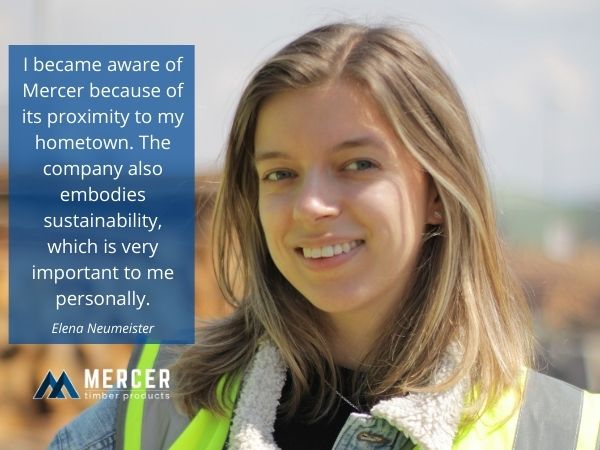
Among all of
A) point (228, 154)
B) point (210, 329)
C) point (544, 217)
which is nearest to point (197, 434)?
point (210, 329)

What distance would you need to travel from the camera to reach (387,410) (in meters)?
1.20

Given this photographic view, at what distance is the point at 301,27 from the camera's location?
5.69ft

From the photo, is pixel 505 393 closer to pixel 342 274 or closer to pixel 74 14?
pixel 342 274

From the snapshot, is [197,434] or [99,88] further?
[99,88]

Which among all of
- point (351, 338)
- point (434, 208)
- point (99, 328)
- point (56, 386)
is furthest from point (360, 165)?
point (56, 386)

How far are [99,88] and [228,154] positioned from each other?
0.50m

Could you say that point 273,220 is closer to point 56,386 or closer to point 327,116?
point 327,116

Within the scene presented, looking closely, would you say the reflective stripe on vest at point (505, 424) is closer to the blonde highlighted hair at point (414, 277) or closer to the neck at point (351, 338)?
the blonde highlighted hair at point (414, 277)

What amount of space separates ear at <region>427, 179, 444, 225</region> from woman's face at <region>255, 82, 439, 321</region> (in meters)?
0.03

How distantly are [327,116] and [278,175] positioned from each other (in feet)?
0.39

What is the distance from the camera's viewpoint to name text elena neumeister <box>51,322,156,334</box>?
1807 millimetres

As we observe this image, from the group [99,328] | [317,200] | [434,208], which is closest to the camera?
[317,200]

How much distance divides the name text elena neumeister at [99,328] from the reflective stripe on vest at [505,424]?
0.46m

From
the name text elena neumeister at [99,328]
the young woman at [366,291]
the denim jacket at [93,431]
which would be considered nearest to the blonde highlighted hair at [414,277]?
the young woman at [366,291]
